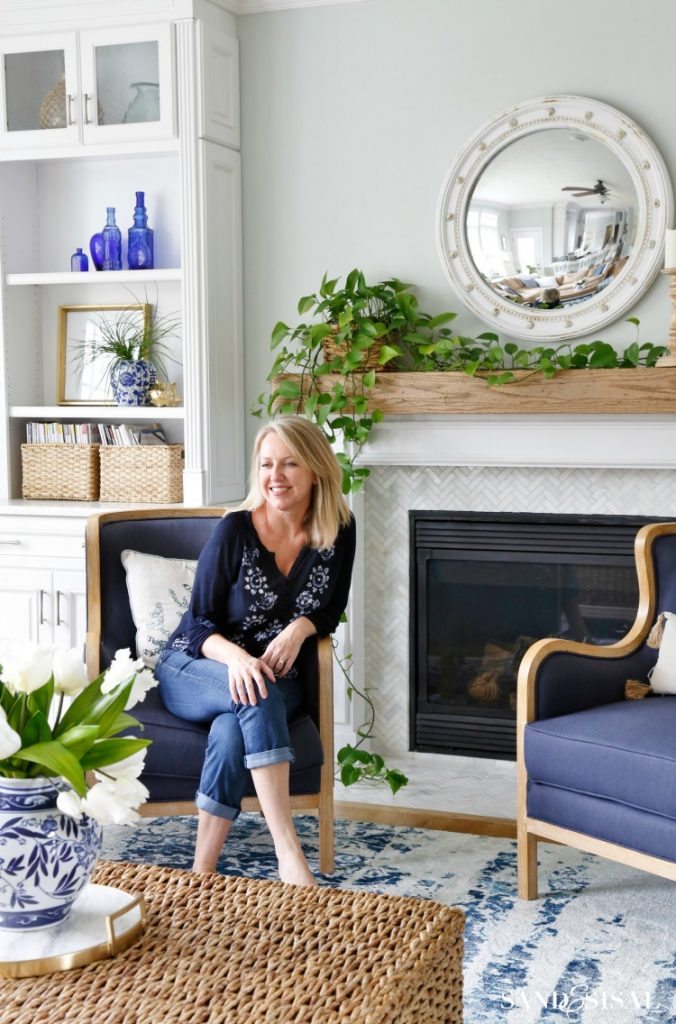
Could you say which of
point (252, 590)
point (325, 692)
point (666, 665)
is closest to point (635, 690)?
point (666, 665)

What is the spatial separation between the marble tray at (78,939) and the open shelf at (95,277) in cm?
249

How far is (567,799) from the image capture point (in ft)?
9.02

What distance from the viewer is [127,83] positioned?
12.7ft

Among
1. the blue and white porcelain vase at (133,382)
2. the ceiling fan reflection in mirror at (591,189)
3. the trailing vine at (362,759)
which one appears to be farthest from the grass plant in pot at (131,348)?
the ceiling fan reflection in mirror at (591,189)

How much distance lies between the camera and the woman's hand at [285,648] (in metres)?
2.90

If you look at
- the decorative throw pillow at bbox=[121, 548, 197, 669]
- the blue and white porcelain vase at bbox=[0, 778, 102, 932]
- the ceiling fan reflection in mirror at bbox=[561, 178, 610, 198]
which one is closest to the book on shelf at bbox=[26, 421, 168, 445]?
the decorative throw pillow at bbox=[121, 548, 197, 669]

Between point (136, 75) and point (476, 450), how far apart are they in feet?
5.31

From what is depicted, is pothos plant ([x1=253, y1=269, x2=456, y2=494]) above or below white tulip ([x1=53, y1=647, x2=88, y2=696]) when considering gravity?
above

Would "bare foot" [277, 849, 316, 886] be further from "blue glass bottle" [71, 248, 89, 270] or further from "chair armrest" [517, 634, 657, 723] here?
"blue glass bottle" [71, 248, 89, 270]

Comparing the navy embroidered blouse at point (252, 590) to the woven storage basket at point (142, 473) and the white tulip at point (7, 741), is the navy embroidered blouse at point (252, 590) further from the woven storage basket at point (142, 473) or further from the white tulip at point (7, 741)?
the white tulip at point (7, 741)

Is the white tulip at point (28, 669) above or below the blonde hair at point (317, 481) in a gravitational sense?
below

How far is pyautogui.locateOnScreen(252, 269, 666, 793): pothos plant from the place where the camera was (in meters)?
3.54

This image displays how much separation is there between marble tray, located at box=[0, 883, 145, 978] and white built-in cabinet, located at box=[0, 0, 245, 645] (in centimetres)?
217

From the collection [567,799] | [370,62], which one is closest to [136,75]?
[370,62]
